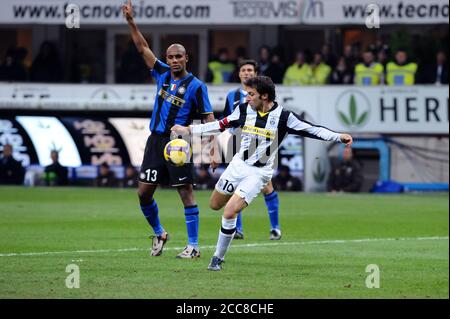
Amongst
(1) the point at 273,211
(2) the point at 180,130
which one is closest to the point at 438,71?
(1) the point at 273,211

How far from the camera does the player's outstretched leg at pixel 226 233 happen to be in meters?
11.6

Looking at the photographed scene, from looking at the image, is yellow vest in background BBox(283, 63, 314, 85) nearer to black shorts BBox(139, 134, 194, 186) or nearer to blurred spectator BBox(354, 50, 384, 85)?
blurred spectator BBox(354, 50, 384, 85)

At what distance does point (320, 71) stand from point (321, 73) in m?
0.06

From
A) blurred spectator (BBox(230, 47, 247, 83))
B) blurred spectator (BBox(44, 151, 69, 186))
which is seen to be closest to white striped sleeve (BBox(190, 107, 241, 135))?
blurred spectator (BBox(44, 151, 69, 186))

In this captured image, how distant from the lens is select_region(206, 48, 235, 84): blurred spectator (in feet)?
97.1

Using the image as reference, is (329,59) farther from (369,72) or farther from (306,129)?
(306,129)

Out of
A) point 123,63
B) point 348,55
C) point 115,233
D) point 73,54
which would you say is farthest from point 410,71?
point 115,233

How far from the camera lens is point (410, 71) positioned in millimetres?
27344

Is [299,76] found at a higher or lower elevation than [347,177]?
higher

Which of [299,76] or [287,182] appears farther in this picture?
[299,76]

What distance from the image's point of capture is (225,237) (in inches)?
457

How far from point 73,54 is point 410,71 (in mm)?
10666

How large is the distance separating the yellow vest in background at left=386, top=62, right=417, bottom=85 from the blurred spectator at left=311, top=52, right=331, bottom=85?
1487 millimetres

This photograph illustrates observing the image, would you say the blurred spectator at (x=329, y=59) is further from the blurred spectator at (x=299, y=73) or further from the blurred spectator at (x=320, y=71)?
the blurred spectator at (x=299, y=73)
